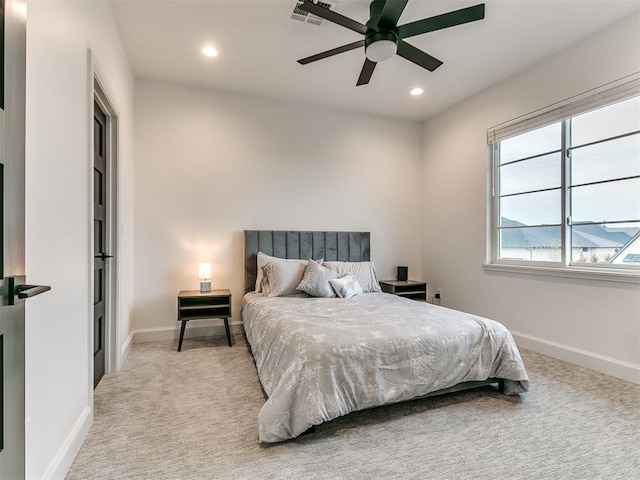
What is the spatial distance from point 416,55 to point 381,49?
0.36 m

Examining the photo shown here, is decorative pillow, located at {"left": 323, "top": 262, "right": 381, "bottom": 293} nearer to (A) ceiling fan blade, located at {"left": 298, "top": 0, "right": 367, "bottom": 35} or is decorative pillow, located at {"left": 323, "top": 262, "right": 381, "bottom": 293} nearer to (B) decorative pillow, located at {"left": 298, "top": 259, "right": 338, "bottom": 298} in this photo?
(B) decorative pillow, located at {"left": 298, "top": 259, "right": 338, "bottom": 298}

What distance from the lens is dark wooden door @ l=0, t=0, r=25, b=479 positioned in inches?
34.8

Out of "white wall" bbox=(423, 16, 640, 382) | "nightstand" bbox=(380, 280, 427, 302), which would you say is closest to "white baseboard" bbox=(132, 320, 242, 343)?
"nightstand" bbox=(380, 280, 427, 302)

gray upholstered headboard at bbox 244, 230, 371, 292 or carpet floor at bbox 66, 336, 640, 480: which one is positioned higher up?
gray upholstered headboard at bbox 244, 230, 371, 292

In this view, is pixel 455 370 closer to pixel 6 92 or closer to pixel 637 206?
pixel 637 206

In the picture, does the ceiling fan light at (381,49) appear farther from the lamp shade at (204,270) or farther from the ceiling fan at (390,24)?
the lamp shade at (204,270)

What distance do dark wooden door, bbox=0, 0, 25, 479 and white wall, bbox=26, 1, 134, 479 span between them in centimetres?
36

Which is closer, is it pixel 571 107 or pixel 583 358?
pixel 583 358

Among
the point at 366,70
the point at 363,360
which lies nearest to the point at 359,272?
the point at 363,360

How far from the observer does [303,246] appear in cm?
423

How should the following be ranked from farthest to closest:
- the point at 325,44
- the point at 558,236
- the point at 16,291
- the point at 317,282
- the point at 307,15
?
the point at 317,282 < the point at 558,236 < the point at 325,44 < the point at 307,15 < the point at 16,291

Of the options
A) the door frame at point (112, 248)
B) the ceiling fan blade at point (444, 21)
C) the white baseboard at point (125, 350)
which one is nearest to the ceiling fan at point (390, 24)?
the ceiling fan blade at point (444, 21)

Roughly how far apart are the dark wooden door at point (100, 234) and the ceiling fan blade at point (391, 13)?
2246mm

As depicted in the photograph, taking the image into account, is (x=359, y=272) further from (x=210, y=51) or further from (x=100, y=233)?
(x=210, y=51)
